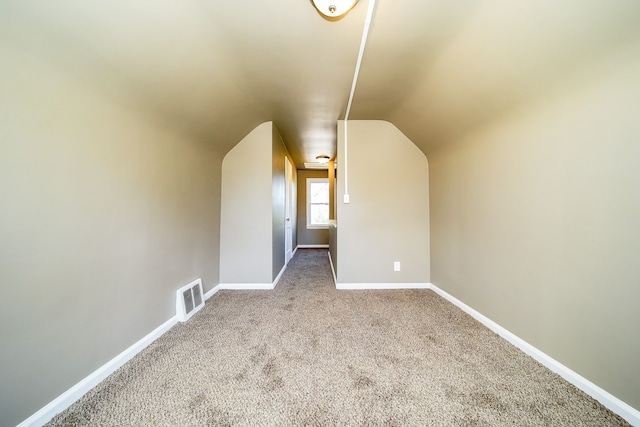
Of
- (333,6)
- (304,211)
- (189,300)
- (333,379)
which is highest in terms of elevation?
(333,6)

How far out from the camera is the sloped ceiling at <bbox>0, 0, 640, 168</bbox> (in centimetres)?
105

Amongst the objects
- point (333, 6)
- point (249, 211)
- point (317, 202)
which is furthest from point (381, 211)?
point (317, 202)

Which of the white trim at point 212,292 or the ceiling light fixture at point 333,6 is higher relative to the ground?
the ceiling light fixture at point 333,6

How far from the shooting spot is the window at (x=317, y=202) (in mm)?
6582

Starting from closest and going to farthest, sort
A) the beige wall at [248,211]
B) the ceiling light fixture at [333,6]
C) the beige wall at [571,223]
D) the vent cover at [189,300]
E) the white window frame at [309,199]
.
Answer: the beige wall at [571,223]
the ceiling light fixture at [333,6]
the vent cover at [189,300]
the beige wall at [248,211]
the white window frame at [309,199]

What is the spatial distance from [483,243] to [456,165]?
0.90 m

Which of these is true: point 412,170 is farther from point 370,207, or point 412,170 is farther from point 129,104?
point 129,104

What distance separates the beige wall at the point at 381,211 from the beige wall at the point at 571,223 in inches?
36.3

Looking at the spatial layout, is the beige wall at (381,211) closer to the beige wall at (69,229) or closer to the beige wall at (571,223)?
the beige wall at (571,223)

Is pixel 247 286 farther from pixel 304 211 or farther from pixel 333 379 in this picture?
pixel 304 211

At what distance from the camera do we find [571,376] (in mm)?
1330

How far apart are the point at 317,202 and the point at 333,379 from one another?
5439mm

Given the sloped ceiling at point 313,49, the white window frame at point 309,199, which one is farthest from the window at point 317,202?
the sloped ceiling at point 313,49

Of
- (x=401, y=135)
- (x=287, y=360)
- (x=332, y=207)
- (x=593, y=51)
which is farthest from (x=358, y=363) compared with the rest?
(x=332, y=207)
